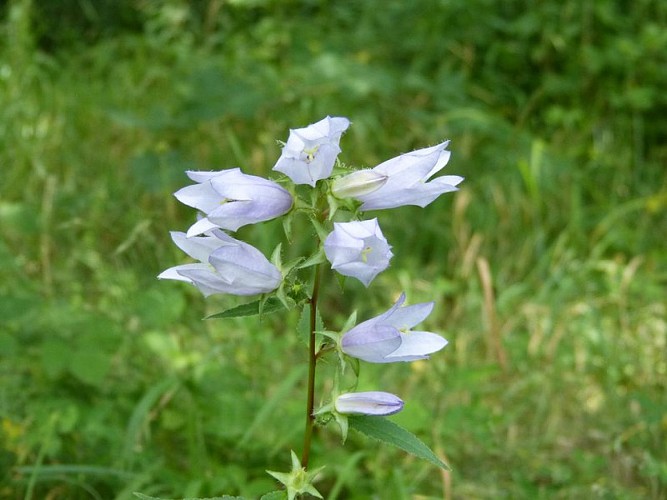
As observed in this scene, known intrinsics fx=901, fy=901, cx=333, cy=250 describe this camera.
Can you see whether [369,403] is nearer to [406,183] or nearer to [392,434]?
[392,434]

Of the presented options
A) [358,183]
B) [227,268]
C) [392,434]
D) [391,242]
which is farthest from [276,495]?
[391,242]

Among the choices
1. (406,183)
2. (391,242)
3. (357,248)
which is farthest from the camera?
(391,242)

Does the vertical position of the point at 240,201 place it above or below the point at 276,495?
above

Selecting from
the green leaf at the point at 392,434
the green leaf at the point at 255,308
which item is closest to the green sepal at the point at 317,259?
the green leaf at the point at 255,308

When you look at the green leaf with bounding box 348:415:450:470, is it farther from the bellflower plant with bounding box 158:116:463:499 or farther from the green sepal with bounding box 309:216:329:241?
the green sepal with bounding box 309:216:329:241

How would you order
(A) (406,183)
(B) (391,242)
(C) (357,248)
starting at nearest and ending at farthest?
1. (C) (357,248)
2. (A) (406,183)
3. (B) (391,242)

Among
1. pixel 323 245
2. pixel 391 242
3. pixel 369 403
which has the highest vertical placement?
pixel 323 245

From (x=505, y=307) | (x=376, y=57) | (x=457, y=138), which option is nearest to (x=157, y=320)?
(x=505, y=307)
